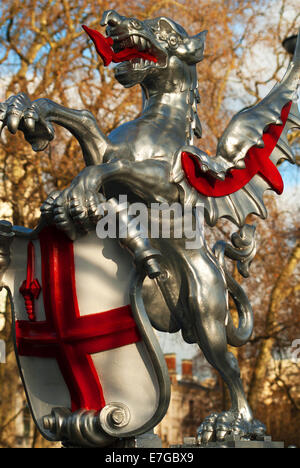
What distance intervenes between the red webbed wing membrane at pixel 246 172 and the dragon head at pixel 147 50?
0.49 meters

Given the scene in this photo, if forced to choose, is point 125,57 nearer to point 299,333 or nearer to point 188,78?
Result: point 188,78

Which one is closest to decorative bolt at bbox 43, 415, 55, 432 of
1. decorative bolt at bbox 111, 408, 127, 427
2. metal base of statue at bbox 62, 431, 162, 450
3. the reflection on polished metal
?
the reflection on polished metal

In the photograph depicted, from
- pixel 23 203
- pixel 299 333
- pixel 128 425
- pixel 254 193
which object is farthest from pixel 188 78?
pixel 299 333

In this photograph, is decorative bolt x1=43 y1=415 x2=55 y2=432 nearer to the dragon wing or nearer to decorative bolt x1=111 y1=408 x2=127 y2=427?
decorative bolt x1=111 y1=408 x2=127 y2=427

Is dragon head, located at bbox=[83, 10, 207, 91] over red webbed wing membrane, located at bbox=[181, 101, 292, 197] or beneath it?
over

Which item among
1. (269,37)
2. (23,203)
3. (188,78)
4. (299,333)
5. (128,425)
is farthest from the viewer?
(269,37)

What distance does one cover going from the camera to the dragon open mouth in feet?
10.4

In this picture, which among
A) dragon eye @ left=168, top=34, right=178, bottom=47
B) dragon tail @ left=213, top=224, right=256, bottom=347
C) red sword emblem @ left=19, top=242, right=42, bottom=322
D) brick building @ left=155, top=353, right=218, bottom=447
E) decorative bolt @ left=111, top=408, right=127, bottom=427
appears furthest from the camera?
brick building @ left=155, top=353, right=218, bottom=447

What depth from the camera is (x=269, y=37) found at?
10.7m

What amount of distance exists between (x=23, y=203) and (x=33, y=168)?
458 mm

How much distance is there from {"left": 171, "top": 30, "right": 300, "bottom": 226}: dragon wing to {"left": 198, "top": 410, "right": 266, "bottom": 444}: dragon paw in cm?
90

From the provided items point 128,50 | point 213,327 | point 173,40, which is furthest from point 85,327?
point 173,40

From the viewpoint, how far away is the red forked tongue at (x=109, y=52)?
315cm

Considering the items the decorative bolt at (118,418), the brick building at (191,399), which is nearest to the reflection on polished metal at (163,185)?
the decorative bolt at (118,418)
